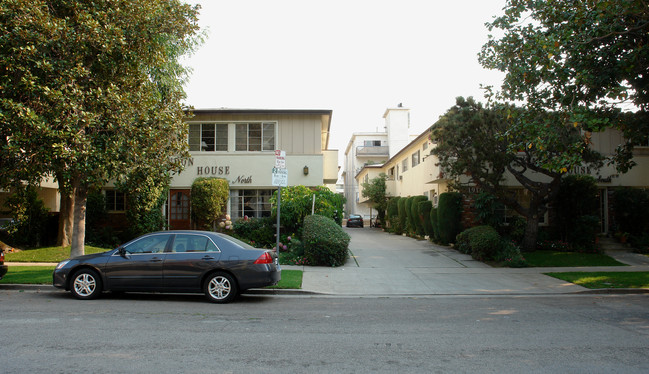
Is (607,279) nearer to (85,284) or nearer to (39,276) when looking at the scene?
(85,284)

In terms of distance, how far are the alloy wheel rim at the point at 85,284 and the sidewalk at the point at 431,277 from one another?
4.48 meters

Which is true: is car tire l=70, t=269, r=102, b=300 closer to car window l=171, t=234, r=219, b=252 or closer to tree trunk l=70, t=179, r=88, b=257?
car window l=171, t=234, r=219, b=252

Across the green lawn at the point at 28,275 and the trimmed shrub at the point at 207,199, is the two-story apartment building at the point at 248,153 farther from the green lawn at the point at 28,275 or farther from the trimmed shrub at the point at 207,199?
the green lawn at the point at 28,275

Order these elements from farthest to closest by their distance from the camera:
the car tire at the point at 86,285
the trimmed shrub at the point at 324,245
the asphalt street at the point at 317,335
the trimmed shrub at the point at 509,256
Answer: the trimmed shrub at the point at 509,256, the trimmed shrub at the point at 324,245, the car tire at the point at 86,285, the asphalt street at the point at 317,335

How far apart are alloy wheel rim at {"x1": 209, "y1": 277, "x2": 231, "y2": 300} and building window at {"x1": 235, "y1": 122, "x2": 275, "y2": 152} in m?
11.2

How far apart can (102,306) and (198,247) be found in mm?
2009

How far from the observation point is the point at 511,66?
12.9 metres

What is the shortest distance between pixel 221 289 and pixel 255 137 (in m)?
11.5

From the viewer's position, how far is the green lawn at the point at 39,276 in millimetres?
10789

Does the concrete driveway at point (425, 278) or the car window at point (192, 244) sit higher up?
the car window at point (192, 244)

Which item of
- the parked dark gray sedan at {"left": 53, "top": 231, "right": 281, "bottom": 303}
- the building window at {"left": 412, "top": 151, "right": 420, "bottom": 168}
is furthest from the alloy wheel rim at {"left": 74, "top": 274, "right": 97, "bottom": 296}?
the building window at {"left": 412, "top": 151, "right": 420, "bottom": 168}

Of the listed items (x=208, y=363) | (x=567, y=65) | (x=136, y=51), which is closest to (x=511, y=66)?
(x=567, y=65)

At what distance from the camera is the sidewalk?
1100 cm

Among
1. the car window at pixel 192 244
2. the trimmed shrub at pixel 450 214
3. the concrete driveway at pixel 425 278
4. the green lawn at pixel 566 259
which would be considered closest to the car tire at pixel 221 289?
the car window at pixel 192 244
